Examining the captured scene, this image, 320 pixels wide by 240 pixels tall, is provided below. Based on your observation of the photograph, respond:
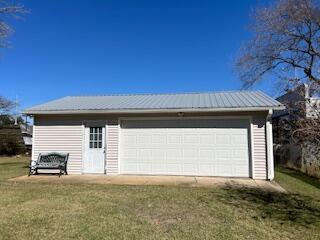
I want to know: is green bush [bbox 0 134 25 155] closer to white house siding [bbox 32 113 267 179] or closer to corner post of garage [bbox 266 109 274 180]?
white house siding [bbox 32 113 267 179]

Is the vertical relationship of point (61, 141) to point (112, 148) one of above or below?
above

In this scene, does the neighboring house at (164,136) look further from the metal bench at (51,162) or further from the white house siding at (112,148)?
the metal bench at (51,162)

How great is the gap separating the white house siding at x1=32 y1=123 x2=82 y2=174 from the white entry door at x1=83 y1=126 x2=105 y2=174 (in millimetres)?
279

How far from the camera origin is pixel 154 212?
655 cm

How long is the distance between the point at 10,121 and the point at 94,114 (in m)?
30.6

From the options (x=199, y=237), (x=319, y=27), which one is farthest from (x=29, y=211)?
(x=319, y=27)

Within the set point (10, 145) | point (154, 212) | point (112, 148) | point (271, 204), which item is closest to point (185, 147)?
point (112, 148)

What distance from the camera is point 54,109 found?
1272 centimetres

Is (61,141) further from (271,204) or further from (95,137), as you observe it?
(271,204)

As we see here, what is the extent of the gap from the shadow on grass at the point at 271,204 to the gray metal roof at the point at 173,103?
11.1ft

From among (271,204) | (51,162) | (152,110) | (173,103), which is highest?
(173,103)

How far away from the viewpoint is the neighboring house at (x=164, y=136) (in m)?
11.5

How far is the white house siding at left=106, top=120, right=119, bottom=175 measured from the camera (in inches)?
487

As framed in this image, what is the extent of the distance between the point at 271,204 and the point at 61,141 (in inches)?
344
